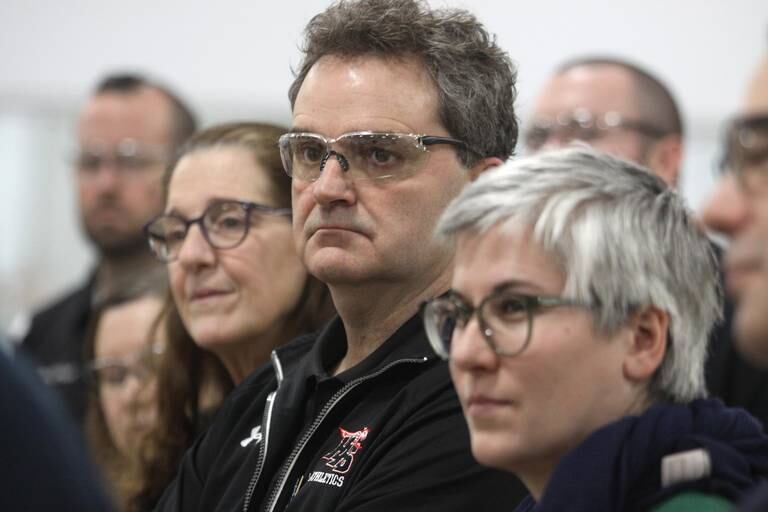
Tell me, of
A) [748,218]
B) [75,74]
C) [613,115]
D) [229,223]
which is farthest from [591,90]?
[75,74]

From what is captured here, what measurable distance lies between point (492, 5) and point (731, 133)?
427 cm

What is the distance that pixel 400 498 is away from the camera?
6.47 feet

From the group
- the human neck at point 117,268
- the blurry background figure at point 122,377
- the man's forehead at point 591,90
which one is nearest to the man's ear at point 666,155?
the man's forehead at point 591,90

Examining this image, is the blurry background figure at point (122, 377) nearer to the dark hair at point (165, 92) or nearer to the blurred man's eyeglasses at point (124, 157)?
the blurred man's eyeglasses at point (124, 157)

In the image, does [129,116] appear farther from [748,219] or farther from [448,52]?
[748,219]

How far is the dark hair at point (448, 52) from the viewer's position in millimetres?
2279

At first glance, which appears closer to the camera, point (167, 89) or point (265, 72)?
point (167, 89)

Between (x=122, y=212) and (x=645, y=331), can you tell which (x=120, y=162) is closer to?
(x=122, y=212)

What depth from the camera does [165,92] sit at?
5.02 metres

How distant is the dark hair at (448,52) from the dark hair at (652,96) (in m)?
1.56

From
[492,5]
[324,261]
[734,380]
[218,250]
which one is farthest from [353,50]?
[492,5]

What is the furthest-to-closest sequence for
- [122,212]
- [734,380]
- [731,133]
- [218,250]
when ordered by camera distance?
[122,212] < [734,380] < [218,250] < [731,133]

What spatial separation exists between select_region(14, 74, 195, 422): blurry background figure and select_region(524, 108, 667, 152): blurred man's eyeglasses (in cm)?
148

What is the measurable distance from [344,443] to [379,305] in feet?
0.89
